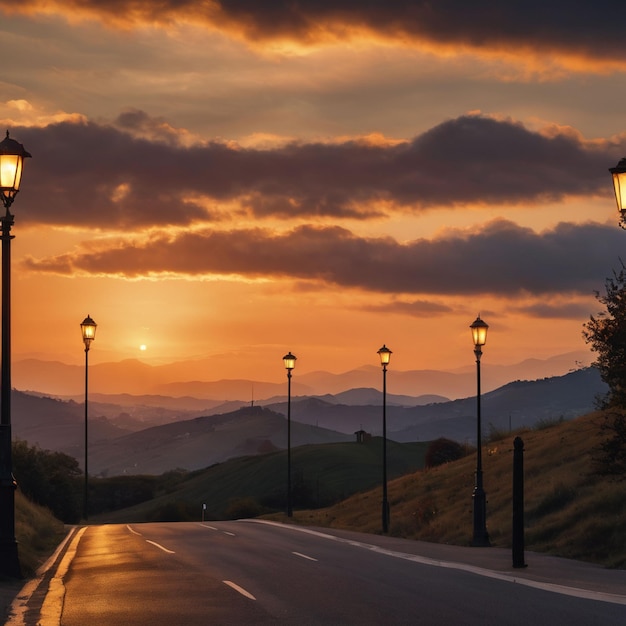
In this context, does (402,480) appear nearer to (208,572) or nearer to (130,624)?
(208,572)

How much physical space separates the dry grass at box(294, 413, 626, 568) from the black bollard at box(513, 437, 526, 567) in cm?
234

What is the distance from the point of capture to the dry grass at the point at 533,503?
26266 millimetres

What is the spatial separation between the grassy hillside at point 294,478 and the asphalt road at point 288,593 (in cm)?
6907

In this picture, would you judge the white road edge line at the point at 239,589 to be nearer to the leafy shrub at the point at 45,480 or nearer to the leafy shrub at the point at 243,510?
the leafy shrub at the point at 45,480

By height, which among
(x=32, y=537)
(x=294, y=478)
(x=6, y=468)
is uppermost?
(x=6, y=468)

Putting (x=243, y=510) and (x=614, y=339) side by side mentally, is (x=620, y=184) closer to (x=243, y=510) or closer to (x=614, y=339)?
(x=614, y=339)

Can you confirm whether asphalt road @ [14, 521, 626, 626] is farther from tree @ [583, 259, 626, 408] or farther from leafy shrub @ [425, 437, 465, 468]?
leafy shrub @ [425, 437, 465, 468]

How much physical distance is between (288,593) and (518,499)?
631 cm

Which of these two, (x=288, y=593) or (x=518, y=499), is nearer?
(x=288, y=593)

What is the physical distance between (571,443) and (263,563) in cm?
2455

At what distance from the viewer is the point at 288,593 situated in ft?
53.8

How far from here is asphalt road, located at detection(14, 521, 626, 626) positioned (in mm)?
13703

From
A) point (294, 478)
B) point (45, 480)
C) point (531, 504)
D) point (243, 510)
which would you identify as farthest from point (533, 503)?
point (294, 478)

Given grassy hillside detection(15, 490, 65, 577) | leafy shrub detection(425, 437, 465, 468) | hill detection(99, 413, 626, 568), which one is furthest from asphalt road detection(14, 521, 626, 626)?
leafy shrub detection(425, 437, 465, 468)
